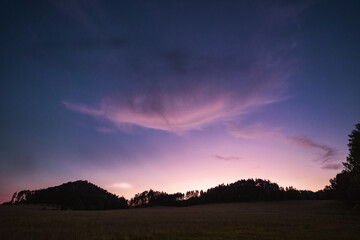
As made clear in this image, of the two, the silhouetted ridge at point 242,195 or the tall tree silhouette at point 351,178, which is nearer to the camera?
the tall tree silhouette at point 351,178

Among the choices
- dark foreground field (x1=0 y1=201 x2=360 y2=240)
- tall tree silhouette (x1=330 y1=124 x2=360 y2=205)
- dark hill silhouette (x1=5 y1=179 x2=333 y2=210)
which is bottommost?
dark foreground field (x1=0 y1=201 x2=360 y2=240)

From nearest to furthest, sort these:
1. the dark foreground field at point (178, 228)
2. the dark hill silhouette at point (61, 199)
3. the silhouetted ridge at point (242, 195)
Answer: the dark foreground field at point (178, 228), the dark hill silhouette at point (61, 199), the silhouetted ridge at point (242, 195)

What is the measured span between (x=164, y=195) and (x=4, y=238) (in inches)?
5933

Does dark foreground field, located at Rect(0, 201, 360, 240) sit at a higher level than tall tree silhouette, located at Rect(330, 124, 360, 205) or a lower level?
lower

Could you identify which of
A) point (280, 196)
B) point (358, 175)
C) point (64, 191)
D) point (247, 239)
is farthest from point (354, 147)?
point (64, 191)

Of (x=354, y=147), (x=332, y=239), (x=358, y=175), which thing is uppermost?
(x=354, y=147)

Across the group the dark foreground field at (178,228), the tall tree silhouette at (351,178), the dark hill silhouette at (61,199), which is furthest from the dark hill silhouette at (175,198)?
the dark foreground field at (178,228)

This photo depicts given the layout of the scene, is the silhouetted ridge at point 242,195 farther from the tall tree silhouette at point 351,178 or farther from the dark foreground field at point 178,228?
the dark foreground field at point 178,228

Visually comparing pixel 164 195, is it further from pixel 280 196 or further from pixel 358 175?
pixel 358 175

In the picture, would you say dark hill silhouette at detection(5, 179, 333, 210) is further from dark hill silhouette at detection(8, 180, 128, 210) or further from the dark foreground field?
the dark foreground field

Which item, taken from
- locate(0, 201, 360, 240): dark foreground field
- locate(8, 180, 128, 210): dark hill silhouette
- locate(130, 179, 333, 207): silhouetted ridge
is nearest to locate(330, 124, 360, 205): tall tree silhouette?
locate(0, 201, 360, 240): dark foreground field

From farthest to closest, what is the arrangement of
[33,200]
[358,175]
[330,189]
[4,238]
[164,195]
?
1. [164,195]
2. [33,200]
3. [330,189]
4. [358,175]
5. [4,238]

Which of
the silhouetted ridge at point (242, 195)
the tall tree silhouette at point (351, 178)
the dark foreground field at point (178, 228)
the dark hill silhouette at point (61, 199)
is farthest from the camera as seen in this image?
the silhouetted ridge at point (242, 195)

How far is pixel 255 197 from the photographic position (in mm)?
118875
